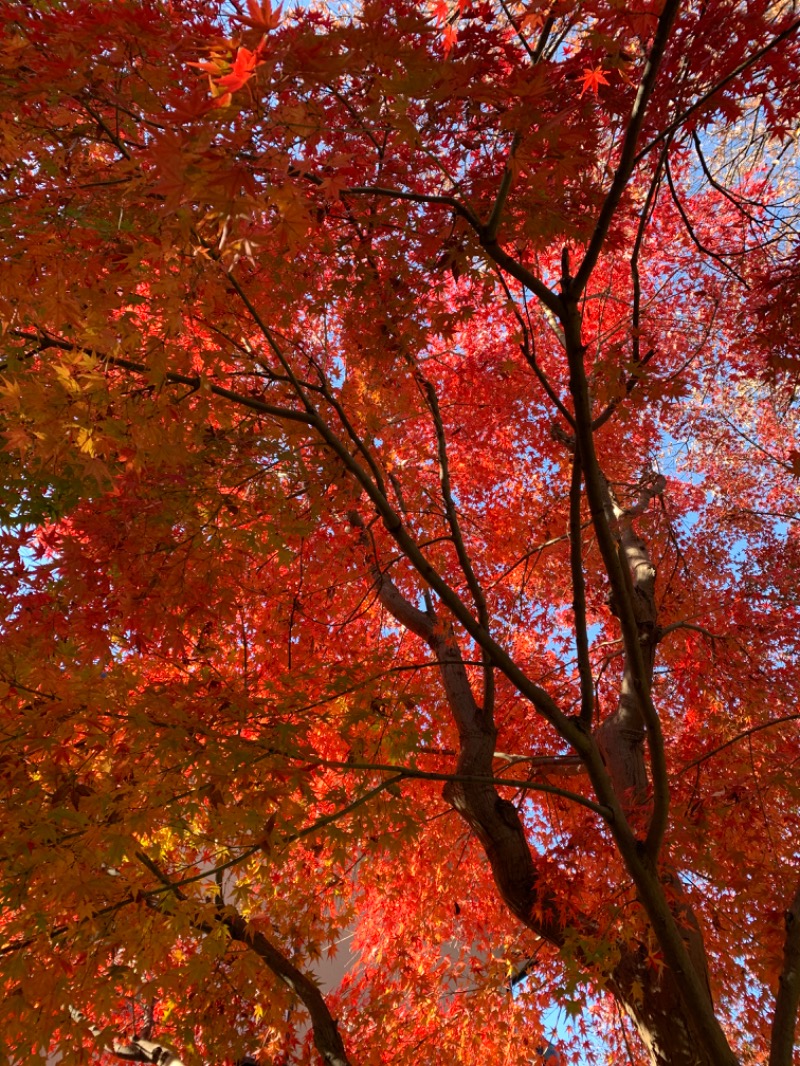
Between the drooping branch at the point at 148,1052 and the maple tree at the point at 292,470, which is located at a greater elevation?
the maple tree at the point at 292,470

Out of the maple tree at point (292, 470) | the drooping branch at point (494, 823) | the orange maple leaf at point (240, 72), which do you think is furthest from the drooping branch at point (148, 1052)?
the orange maple leaf at point (240, 72)

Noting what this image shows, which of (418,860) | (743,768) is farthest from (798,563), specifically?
(418,860)

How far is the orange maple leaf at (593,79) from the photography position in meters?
2.90

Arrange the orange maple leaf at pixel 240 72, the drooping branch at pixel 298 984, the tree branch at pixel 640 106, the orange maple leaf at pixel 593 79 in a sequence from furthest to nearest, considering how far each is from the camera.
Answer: the drooping branch at pixel 298 984 → the orange maple leaf at pixel 593 79 → the tree branch at pixel 640 106 → the orange maple leaf at pixel 240 72

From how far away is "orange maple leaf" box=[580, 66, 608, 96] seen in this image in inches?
114

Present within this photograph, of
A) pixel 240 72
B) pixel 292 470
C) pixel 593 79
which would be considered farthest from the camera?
pixel 292 470

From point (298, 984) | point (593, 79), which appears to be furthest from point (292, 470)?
point (298, 984)

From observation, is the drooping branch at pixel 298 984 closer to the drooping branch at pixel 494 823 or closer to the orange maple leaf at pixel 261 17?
the drooping branch at pixel 494 823

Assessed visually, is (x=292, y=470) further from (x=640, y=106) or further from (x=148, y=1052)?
(x=148, y=1052)

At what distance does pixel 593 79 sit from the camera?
2.91 m

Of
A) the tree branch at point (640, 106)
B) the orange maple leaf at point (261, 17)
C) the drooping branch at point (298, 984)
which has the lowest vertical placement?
the drooping branch at point (298, 984)

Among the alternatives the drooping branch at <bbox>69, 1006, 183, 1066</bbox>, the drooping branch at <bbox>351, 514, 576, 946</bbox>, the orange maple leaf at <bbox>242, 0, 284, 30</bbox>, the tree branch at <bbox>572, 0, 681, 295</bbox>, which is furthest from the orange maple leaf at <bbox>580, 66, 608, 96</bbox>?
the drooping branch at <bbox>69, 1006, 183, 1066</bbox>

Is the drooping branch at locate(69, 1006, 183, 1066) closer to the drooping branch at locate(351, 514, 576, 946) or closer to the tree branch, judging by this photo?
the drooping branch at locate(351, 514, 576, 946)

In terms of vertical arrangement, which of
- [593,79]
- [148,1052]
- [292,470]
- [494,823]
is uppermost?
[593,79]
